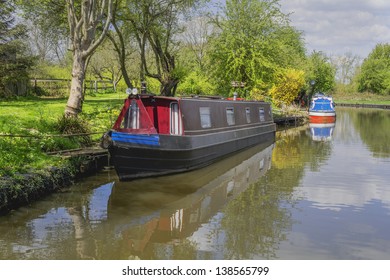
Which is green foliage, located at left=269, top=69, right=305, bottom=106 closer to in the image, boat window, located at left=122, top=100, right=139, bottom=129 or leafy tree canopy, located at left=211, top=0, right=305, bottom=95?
leafy tree canopy, located at left=211, top=0, right=305, bottom=95

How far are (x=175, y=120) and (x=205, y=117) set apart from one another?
1.80 m

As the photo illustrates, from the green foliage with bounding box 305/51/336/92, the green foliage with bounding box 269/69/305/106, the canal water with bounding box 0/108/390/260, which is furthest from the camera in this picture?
the green foliage with bounding box 305/51/336/92

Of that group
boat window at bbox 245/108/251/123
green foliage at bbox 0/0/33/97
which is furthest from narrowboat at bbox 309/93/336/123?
green foliage at bbox 0/0/33/97

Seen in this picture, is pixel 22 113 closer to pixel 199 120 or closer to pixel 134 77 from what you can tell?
pixel 199 120

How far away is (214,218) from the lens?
26.2 ft

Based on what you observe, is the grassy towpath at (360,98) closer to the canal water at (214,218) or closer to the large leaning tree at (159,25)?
the large leaning tree at (159,25)

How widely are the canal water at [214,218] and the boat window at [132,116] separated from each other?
145 cm

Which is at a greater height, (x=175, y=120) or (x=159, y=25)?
(x=159, y=25)

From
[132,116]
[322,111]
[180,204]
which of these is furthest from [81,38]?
[322,111]

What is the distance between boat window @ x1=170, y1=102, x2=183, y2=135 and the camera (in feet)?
37.7

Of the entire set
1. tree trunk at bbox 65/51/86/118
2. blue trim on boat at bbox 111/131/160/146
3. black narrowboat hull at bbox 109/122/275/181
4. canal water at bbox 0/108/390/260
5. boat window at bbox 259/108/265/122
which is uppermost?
tree trunk at bbox 65/51/86/118

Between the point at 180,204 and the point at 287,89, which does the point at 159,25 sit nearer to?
the point at 180,204

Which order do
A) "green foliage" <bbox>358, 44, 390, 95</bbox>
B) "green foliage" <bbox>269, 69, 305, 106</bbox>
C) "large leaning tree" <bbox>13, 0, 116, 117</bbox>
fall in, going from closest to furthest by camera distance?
"large leaning tree" <bbox>13, 0, 116, 117</bbox> < "green foliage" <bbox>269, 69, 305, 106</bbox> < "green foliage" <bbox>358, 44, 390, 95</bbox>

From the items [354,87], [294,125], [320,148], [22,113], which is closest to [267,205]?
[22,113]
